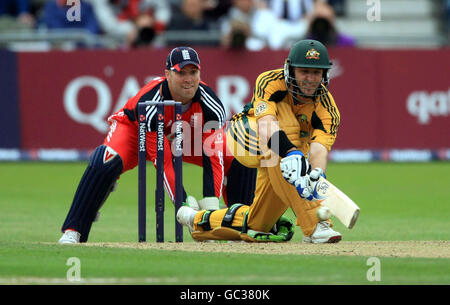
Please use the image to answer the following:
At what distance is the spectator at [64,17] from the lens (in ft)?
68.1

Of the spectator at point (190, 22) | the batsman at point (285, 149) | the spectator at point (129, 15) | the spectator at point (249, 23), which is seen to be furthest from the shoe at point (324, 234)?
the spectator at point (190, 22)

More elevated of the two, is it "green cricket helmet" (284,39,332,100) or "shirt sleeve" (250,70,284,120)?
"green cricket helmet" (284,39,332,100)

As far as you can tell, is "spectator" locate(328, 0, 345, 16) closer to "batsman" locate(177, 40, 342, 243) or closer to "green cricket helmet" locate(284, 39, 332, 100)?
"batsman" locate(177, 40, 342, 243)

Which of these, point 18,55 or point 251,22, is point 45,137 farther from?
point 251,22

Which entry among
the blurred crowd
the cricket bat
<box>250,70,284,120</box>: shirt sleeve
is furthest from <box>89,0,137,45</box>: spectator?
the cricket bat

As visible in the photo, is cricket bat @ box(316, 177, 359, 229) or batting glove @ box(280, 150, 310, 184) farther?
batting glove @ box(280, 150, 310, 184)

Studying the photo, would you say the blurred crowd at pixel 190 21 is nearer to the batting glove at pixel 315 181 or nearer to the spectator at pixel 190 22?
the spectator at pixel 190 22

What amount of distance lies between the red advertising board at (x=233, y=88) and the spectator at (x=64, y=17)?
1678mm

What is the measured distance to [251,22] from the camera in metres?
21.3

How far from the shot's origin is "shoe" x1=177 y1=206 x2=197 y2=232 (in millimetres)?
9547

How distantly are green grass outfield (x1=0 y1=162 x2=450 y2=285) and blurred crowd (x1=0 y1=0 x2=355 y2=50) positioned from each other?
2.95m

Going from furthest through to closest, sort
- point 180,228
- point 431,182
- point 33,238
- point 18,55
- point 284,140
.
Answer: point 18,55
point 431,182
point 33,238
point 180,228
point 284,140
